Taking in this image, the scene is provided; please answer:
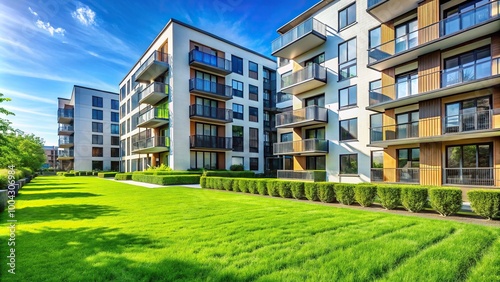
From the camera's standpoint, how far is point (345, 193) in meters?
11.1

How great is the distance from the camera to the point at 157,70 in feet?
95.2

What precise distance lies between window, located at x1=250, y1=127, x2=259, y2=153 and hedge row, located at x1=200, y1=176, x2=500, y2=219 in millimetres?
18237

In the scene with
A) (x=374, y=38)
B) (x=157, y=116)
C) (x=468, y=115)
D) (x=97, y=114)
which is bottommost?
(x=468, y=115)

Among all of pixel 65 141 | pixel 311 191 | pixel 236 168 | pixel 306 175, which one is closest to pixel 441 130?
pixel 311 191

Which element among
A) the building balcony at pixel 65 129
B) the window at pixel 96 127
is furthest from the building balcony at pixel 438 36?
the building balcony at pixel 65 129

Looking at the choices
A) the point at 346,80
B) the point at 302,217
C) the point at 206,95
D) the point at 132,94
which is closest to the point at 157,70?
the point at 206,95

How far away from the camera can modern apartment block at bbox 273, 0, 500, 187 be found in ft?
45.2

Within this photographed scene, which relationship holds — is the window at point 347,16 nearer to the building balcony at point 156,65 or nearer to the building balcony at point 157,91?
the building balcony at point 156,65

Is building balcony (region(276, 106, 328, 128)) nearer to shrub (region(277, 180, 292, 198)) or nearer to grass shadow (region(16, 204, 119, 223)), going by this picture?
Answer: shrub (region(277, 180, 292, 198))

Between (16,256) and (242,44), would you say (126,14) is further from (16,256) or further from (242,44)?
(242,44)

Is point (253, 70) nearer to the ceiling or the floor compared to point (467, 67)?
nearer to the ceiling

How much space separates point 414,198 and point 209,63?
24.7 m

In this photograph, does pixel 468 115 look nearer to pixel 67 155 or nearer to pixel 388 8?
pixel 388 8

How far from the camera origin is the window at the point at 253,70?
114 feet
